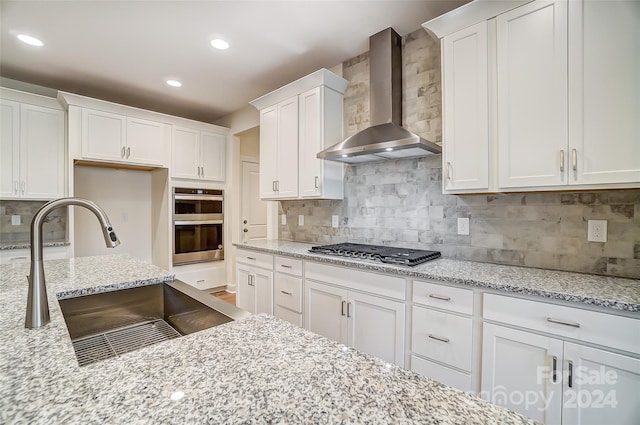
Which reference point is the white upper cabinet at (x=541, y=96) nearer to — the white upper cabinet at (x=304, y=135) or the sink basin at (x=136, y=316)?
the white upper cabinet at (x=304, y=135)

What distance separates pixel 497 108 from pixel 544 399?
5.12 ft

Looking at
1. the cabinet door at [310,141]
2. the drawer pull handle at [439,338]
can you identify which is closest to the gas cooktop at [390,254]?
the drawer pull handle at [439,338]

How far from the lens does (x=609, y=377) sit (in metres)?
1.26

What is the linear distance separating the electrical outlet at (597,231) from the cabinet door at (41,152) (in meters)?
4.76

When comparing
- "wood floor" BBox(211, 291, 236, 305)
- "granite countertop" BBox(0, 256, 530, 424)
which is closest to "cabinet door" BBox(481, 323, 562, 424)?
"granite countertop" BBox(0, 256, 530, 424)

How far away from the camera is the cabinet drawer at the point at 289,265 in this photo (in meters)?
2.56

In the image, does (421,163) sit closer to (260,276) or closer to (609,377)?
(609,377)

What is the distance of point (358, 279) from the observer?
2.11 meters

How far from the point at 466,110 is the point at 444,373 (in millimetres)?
1620

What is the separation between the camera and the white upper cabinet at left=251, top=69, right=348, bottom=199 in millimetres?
2801

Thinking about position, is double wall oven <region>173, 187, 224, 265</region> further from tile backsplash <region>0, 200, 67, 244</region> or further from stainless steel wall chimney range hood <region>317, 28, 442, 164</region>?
stainless steel wall chimney range hood <region>317, 28, 442, 164</region>

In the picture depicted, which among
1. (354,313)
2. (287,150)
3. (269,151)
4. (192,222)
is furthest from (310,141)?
(192,222)

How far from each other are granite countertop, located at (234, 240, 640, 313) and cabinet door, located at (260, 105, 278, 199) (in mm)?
1446

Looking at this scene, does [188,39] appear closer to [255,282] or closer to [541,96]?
[255,282]
